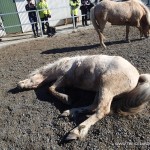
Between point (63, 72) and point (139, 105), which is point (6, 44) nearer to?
point (63, 72)

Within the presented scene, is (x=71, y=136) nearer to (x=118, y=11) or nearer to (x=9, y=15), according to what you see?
(x=118, y=11)

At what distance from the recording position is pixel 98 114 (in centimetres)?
505

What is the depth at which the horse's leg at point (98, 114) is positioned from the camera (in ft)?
15.7

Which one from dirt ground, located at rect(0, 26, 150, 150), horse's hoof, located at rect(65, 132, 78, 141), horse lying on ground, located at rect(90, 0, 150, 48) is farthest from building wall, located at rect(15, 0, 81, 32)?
horse's hoof, located at rect(65, 132, 78, 141)


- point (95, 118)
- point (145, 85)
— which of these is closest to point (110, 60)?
point (145, 85)

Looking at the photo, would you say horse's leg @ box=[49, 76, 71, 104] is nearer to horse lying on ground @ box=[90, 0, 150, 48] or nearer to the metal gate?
horse lying on ground @ box=[90, 0, 150, 48]

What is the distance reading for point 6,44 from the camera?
1324cm

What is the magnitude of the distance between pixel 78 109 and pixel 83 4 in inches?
440

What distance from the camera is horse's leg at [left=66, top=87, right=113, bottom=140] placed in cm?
478

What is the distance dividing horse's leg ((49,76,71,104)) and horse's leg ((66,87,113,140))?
931mm

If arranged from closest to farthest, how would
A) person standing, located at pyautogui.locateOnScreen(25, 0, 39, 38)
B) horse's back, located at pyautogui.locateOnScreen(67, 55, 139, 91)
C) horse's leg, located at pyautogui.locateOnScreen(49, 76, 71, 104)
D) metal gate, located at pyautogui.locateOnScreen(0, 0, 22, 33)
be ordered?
1. horse's back, located at pyautogui.locateOnScreen(67, 55, 139, 91)
2. horse's leg, located at pyautogui.locateOnScreen(49, 76, 71, 104)
3. person standing, located at pyautogui.locateOnScreen(25, 0, 39, 38)
4. metal gate, located at pyautogui.locateOnScreen(0, 0, 22, 33)

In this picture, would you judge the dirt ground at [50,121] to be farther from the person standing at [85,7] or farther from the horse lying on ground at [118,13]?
the person standing at [85,7]

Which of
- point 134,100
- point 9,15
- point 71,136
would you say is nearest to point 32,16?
point 9,15

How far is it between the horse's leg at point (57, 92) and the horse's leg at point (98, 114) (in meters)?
0.93
